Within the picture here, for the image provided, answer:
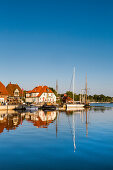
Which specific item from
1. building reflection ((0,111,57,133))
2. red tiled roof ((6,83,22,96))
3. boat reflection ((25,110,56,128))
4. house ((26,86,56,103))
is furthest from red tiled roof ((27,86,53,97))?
building reflection ((0,111,57,133))

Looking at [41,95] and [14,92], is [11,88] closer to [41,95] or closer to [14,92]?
[14,92]

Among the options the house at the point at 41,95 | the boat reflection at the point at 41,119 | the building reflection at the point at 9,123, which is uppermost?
the house at the point at 41,95

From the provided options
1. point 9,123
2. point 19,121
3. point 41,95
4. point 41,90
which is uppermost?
point 41,90

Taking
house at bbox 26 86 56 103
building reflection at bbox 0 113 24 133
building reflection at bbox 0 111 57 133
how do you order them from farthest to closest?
house at bbox 26 86 56 103 → building reflection at bbox 0 111 57 133 → building reflection at bbox 0 113 24 133

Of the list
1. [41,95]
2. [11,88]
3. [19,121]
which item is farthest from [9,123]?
[41,95]

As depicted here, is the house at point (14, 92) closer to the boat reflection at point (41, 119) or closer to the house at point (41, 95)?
the house at point (41, 95)

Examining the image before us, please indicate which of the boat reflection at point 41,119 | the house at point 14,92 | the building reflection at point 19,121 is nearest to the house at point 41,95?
the house at point 14,92

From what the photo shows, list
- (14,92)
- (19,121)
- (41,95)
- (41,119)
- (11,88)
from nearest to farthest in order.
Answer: (19,121)
(41,119)
(14,92)
(11,88)
(41,95)

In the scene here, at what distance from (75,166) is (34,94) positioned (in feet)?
404

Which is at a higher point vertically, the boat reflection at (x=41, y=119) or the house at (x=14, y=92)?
the house at (x=14, y=92)

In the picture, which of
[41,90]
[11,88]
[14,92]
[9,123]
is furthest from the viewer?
[41,90]

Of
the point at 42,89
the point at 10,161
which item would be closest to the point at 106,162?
the point at 10,161

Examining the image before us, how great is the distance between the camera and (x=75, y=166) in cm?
1343

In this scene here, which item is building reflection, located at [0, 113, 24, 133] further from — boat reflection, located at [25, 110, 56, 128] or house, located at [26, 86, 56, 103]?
house, located at [26, 86, 56, 103]
